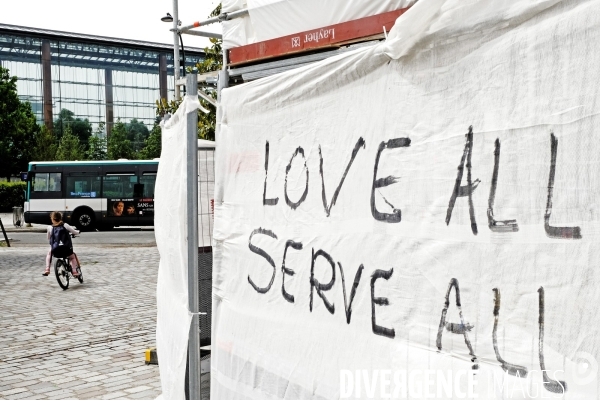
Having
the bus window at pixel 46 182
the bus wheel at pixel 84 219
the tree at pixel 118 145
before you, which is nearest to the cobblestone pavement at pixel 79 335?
the bus wheel at pixel 84 219

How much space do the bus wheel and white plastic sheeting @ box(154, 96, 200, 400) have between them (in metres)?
25.0

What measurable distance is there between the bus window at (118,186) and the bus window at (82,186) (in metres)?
0.39

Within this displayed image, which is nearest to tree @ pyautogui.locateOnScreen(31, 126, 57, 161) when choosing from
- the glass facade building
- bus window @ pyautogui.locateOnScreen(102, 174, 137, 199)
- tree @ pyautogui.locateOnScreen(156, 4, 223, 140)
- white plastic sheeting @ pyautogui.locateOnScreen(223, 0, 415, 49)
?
the glass facade building

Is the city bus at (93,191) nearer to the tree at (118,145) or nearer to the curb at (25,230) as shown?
the curb at (25,230)

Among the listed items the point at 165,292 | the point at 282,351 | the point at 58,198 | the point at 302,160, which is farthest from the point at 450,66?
the point at 58,198

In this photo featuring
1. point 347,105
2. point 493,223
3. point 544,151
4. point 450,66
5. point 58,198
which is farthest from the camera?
point 58,198

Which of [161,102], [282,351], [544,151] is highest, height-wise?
[161,102]

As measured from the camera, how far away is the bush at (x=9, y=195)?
1645 inches

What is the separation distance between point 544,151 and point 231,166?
1.77m

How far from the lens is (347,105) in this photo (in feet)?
8.21

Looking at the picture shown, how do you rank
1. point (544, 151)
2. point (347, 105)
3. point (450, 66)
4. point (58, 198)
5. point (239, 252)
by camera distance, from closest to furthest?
point (544, 151)
point (450, 66)
point (347, 105)
point (239, 252)
point (58, 198)

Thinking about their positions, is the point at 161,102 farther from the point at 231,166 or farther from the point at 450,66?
the point at 450,66

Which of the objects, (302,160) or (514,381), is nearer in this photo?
(514,381)

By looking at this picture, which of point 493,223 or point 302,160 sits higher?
point 302,160
